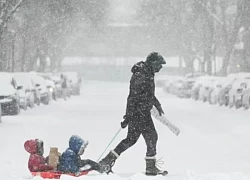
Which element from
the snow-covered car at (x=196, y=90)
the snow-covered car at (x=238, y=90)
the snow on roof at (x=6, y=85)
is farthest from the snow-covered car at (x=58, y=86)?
the snow on roof at (x=6, y=85)

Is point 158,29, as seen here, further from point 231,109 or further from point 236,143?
point 236,143

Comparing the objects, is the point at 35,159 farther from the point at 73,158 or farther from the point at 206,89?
the point at 206,89

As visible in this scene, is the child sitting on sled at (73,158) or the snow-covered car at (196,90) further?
the snow-covered car at (196,90)

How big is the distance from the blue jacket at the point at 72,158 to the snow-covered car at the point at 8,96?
13419 mm

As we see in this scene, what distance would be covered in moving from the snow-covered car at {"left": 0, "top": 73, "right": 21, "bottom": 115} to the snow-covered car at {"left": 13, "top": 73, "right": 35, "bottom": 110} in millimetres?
2180

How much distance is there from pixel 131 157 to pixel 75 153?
3.39m

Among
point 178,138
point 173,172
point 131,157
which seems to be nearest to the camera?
point 173,172

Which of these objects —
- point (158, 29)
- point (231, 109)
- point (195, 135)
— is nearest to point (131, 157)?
point (195, 135)

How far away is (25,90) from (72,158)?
17347 mm

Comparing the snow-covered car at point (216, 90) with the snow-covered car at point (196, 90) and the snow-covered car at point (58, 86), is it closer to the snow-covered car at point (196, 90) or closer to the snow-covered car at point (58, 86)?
the snow-covered car at point (196, 90)

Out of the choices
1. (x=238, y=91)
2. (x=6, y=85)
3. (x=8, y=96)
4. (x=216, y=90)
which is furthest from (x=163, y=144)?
(x=216, y=90)

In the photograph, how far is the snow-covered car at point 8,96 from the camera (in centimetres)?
2131

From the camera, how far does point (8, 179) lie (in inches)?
331

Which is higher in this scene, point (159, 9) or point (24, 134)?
point (159, 9)
